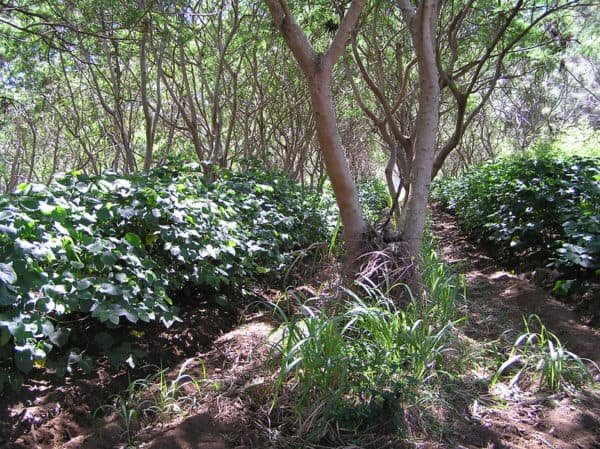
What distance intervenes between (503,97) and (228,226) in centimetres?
2466

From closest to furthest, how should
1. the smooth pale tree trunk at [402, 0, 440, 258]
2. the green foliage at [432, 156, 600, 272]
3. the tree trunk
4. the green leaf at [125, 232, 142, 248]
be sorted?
the green leaf at [125, 232, 142, 248] → the tree trunk → the smooth pale tree trunk at [402, 0, 440, 258] → the green foliage at [432, 156, 600, 272]

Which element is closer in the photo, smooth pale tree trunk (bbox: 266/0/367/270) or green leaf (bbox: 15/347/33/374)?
green leaf (bbox: 15/347/33/374)

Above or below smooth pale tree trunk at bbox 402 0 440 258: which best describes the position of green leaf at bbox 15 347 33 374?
below

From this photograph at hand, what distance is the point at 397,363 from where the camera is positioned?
108 inches

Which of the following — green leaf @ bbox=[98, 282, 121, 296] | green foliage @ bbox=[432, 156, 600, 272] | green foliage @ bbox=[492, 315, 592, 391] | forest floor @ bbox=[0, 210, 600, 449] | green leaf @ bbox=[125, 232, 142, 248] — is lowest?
forest floor @ bbox=[0, 210, 600, 449]

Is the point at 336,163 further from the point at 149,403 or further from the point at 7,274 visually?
the point at 7,274

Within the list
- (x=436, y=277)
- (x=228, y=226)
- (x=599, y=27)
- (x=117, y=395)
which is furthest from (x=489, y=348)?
(x=599, y=27)

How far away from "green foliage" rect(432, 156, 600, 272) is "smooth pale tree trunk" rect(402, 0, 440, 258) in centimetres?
145

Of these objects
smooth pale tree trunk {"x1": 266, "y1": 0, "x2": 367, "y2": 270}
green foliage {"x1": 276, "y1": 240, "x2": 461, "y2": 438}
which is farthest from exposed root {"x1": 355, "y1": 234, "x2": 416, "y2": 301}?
green foliage {"x1": 276, "y1": 240, "x2": 461, "y2": 438}

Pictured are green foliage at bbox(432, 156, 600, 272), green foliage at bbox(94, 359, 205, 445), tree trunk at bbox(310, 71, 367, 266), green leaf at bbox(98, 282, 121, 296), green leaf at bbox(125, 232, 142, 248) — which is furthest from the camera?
green foliage at bbox(432, 156, 600, 272)

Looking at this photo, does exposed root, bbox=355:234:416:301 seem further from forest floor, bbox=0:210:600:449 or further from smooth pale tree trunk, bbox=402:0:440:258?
forest floor, bbox=0:210:600:449

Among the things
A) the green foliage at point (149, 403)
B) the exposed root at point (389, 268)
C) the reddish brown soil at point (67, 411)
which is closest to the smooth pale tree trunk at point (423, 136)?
the exposed root at point (389, 268)

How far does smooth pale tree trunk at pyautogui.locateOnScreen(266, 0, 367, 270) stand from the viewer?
382 cm

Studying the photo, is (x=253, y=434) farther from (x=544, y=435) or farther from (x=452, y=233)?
(x=452, y=233)
